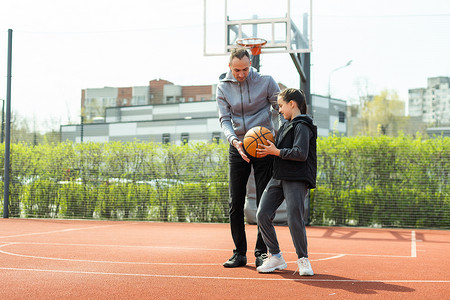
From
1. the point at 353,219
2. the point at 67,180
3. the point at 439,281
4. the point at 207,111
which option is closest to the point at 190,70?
the point at 67,180

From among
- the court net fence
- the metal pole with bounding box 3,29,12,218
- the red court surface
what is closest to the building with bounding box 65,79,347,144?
the court net fence

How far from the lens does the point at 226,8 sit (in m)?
10.4

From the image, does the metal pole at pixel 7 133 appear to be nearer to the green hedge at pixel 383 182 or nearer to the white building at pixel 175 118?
the green hedge at pixel 383 182

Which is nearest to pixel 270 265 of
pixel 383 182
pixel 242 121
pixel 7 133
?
pixel 242 121

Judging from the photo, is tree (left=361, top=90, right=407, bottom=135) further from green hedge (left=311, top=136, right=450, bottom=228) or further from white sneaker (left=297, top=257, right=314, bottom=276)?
white sneaker (left=297, top=257, right=314, bottom=276)

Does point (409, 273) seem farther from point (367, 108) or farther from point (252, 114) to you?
point (367, 108)

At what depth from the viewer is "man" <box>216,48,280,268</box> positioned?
4.57m

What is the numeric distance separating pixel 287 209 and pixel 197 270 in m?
0.95

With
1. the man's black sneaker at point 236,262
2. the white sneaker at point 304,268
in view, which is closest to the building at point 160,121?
the man's black sneaker at point 236,262

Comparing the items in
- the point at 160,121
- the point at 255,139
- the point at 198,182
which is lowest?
the point at 198,182

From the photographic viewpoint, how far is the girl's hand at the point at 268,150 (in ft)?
13.5

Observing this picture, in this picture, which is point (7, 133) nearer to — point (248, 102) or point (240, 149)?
point (248, 102)

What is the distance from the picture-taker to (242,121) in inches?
183

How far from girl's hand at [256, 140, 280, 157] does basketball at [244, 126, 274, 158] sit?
0.13 feet
